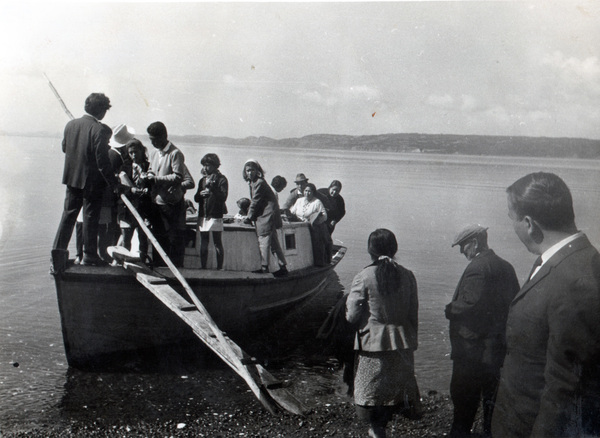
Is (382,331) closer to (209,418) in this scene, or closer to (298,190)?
(209,418)

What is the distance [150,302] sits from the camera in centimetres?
807

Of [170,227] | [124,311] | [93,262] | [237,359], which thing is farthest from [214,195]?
[237,359]

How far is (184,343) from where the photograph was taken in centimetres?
856

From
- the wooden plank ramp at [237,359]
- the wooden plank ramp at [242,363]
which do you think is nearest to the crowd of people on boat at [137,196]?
the wooden plank ramp at [237,359]

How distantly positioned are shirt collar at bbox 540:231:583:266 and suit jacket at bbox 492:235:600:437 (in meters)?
0.03

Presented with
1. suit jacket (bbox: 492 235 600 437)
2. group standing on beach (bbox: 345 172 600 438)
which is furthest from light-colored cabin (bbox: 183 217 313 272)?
suit jacket (bbox: 492 235 600 437)

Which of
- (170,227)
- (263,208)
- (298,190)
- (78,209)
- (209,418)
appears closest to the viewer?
(209,418)

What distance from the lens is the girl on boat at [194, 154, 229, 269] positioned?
8508mm

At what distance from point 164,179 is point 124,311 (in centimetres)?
210

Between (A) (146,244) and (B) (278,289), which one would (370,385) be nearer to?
(A) (146,244)

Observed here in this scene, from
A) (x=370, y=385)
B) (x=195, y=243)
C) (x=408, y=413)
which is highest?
(x=195, y=243)

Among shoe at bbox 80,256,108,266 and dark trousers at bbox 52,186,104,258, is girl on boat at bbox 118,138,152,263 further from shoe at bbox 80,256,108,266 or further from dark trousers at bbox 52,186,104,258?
A: shoe at bbox 80,256,108,266

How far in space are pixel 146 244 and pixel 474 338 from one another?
5.38 metres

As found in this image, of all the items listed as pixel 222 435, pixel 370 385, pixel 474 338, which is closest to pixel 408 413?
pixel 370 385
